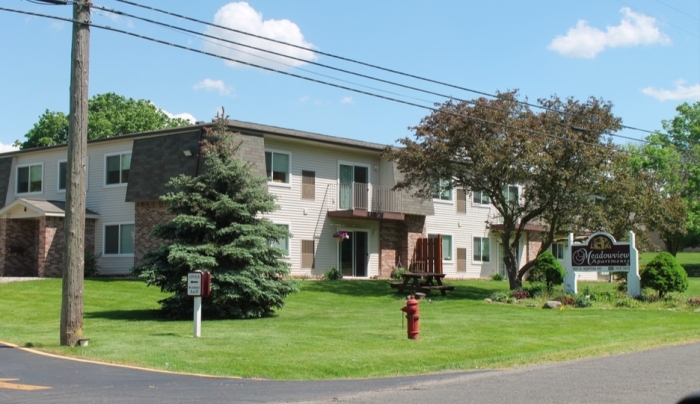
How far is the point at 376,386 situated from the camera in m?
11.3

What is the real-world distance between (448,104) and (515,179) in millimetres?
3814

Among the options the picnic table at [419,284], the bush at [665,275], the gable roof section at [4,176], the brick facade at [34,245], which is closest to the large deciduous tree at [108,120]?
the gable roof section at [4,176]

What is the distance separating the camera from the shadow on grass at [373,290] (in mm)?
29188

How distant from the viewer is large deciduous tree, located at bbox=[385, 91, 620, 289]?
91.6 ft

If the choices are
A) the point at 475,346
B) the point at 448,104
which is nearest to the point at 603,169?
the point at 448,104

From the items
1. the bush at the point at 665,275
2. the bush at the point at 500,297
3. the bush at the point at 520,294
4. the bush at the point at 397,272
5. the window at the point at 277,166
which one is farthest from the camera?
the bush at the point at 397,272

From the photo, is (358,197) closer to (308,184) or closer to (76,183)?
(308,184)

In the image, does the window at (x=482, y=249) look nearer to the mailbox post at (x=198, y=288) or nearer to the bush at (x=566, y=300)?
the bush at (x=566, y=300)

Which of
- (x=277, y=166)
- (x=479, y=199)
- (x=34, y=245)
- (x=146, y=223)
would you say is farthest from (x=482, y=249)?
(x=34, y=245)

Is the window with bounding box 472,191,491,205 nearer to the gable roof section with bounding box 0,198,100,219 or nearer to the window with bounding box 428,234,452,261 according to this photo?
the window with bounding box 428,234,452,261

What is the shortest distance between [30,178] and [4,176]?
1606mm

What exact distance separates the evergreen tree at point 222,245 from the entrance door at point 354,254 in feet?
46.1

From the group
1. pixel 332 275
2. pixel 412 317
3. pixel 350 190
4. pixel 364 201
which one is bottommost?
pixel 412 317

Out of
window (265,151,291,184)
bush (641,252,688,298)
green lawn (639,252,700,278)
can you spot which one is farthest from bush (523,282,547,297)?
green lawn (639,252,700,278)
